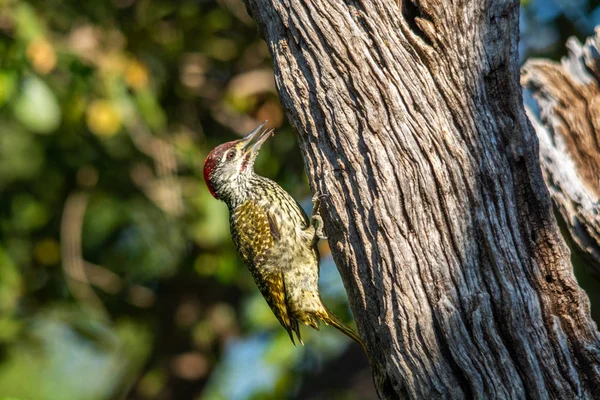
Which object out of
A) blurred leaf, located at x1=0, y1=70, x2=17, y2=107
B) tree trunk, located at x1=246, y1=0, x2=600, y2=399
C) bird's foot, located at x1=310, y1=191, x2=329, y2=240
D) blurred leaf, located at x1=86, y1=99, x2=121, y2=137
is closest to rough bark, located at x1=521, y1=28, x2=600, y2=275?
tree trunk, located at x1=246, y1=0, x2=600, y2=399

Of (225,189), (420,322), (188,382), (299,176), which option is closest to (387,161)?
(420,322)

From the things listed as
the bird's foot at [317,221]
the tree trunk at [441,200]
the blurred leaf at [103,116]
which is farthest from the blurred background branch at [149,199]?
the tree trunk at [441,200]

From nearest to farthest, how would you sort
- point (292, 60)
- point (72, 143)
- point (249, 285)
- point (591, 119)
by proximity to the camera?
point (292, 60) → point (591, 119) → point (72, 143) → point (249, 285)

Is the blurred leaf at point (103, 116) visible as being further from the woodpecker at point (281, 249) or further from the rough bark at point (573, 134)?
the rough bark at point (573, 134)

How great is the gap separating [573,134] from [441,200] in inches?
72.2

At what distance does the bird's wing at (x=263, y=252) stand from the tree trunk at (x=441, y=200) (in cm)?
161

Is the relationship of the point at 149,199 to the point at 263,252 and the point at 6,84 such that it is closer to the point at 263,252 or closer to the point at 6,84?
the point at 6,84

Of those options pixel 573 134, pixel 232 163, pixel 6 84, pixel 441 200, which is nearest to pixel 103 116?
pixel 6 84

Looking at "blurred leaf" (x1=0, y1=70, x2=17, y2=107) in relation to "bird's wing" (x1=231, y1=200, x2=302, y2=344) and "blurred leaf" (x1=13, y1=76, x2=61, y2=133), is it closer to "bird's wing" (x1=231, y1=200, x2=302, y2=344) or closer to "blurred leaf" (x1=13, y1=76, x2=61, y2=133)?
"blurred leaf" (x1=13, y1=76, x2=61, y2=133)

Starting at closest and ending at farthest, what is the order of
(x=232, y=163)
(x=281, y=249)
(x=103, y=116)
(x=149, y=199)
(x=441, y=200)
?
(x=441, y=200) < (x=281, y=249) < (x=232, y=163) < (x=103, y=116) < (x=149, y=199)

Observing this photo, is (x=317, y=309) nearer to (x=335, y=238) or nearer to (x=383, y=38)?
(x=335, y=238)

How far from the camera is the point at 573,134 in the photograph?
4719 millimetres

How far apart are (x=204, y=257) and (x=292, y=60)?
400cm

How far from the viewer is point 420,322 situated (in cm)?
323
